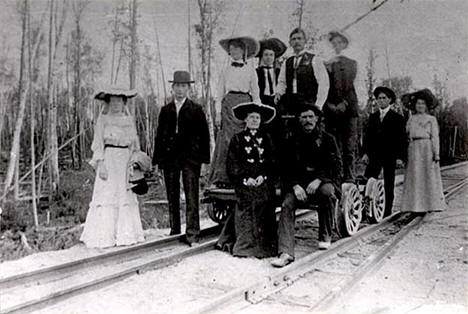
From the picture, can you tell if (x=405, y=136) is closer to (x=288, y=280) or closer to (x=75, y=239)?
(x=288, y=280)

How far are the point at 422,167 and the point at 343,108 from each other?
4.77ft

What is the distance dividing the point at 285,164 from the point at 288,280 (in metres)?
1.28

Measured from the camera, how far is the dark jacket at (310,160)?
15.8 feet

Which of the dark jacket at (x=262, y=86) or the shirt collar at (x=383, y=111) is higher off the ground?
the dark jacket at (x=262, y=86)

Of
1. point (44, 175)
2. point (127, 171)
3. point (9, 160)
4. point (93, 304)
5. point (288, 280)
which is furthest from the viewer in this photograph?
point (44, 175)

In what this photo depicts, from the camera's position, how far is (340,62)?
5734 millimetres

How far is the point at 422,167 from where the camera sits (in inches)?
254

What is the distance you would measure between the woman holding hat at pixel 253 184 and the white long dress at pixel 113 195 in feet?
3.48

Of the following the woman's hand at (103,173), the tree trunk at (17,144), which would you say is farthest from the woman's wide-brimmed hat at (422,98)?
the tree trunk at (17,144)

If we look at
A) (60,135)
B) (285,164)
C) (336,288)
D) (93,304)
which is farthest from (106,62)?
(336,288)

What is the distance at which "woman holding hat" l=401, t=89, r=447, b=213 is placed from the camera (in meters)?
6.27

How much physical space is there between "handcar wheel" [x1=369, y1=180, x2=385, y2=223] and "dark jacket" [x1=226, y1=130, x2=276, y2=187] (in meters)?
2.01

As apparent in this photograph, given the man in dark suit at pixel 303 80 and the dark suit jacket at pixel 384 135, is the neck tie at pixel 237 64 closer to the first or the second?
the man in dark suit at pixel 303 80

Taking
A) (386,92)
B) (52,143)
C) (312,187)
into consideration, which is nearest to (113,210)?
(52,143)
